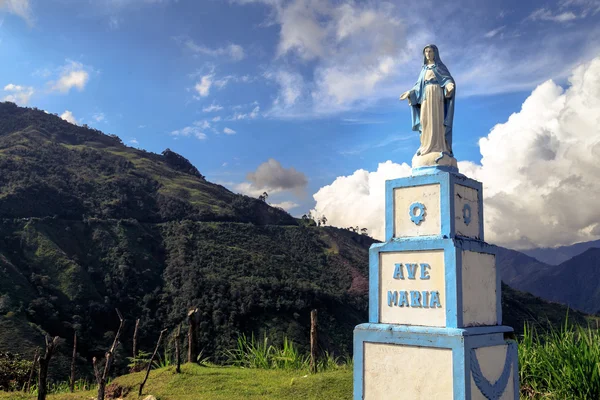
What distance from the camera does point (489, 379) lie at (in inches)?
200

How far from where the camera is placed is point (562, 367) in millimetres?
7168

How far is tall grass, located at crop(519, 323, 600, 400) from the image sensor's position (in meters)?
6.60

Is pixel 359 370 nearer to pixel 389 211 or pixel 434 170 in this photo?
pixel 389 211

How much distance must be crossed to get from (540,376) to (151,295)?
32267 millimetres

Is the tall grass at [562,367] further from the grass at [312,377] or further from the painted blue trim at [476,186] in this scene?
the painted blue trim at [476,186]

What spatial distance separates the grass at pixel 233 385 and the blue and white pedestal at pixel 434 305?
3.51 m

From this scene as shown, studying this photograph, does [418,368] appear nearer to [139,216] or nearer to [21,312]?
[21,312]

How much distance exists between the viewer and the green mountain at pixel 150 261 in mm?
30781

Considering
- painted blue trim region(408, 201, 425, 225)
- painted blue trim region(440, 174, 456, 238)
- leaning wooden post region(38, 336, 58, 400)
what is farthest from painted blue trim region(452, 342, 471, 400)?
leaning wooden post region(38, 336, 58, 400)

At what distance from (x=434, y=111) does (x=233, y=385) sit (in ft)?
21.6

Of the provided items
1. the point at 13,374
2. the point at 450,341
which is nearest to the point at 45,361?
the point at 450,341

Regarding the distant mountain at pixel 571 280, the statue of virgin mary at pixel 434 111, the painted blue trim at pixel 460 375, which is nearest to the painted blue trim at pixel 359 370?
the painted blue trim at pixel 460 375

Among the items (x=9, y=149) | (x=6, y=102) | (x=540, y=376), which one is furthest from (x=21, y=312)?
(x=6, y=102)

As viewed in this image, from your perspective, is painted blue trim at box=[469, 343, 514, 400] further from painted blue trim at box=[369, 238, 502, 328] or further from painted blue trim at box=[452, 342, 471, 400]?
painted blue trim at box=[369, 238, 502, 328]
